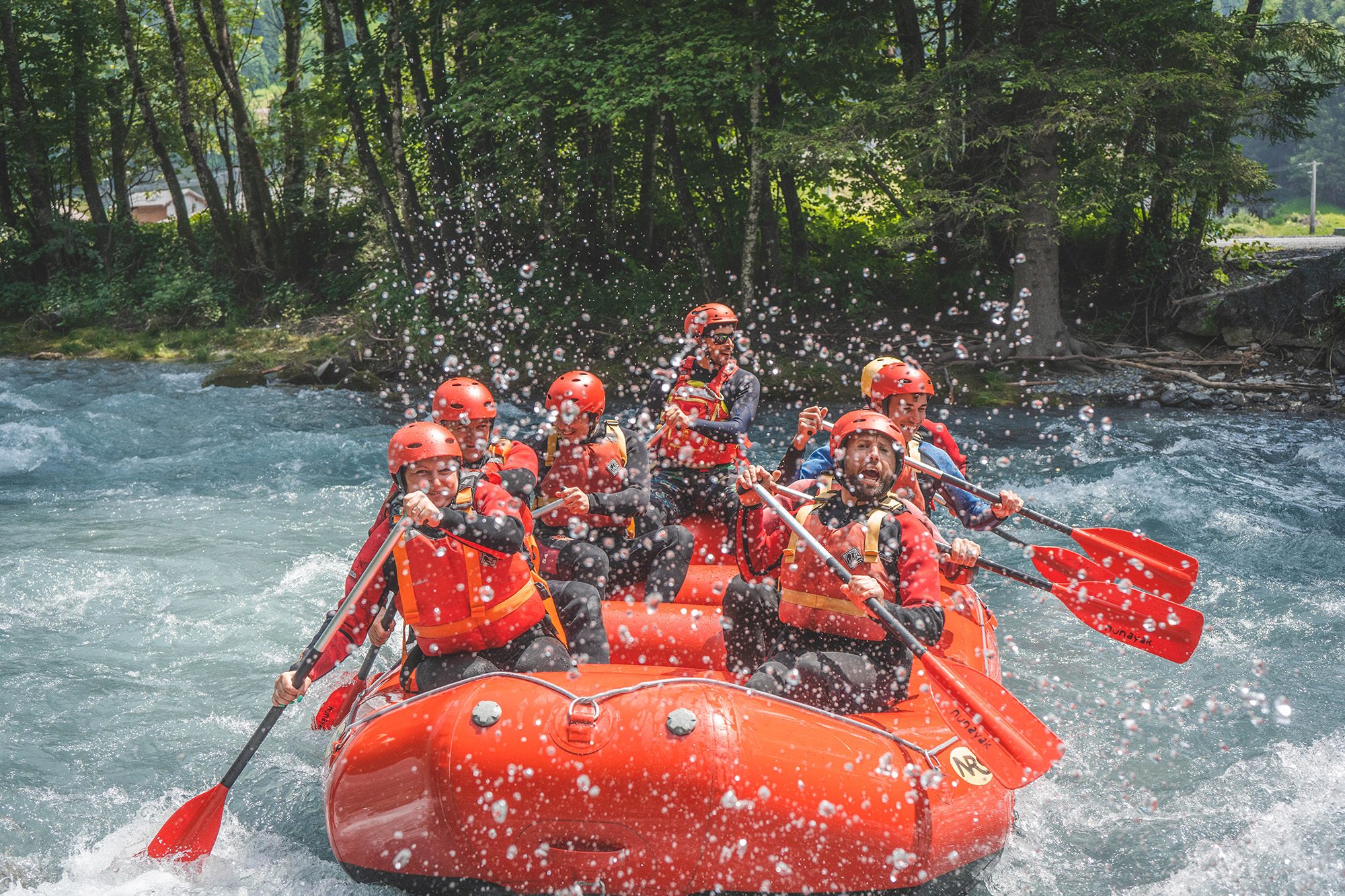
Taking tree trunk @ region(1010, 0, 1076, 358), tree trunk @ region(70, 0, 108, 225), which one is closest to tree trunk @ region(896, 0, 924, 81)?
tree trunk @ region(1010, 0, 1076, 358)

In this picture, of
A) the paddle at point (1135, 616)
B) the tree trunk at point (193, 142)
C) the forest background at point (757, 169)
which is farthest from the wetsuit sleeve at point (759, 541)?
the tree trunk at point (193, 142)

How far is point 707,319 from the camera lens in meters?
6.35

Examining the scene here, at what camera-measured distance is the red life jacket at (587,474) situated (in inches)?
215

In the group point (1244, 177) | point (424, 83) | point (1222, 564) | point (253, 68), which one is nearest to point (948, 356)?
point (1244, 177)

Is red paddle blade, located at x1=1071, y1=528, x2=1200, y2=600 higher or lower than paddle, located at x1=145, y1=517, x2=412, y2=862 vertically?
higher

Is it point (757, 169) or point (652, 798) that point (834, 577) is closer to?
point (652, 798)

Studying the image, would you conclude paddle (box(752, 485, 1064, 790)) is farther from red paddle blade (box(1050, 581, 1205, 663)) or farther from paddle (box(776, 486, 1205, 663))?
red paddle blade (box(1050, 581, 1205, 663))

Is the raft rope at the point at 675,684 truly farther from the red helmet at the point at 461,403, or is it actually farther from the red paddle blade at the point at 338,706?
the red helmet at the point at 461,403

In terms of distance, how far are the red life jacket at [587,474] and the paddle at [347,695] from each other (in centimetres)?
117

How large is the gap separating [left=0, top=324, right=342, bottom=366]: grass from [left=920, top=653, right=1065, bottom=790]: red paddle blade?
46.3 ft

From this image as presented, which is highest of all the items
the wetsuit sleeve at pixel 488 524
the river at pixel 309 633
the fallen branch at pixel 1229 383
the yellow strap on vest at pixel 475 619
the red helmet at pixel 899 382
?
the red helmet at pixel 899 382

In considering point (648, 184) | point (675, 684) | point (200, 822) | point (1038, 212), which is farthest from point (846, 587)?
point (648, 184)

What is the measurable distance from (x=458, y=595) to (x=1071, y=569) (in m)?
3.09

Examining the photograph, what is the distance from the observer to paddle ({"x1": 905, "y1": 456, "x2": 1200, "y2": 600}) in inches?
199
